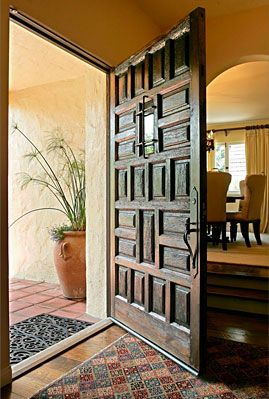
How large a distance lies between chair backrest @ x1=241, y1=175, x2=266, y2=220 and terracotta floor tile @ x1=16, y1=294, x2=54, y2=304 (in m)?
3.06

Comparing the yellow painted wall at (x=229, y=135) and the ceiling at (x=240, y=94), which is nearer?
the ceiling at (x=240, y=94)

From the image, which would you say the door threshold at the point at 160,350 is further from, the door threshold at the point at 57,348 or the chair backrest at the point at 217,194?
the chair backrest at the point at 217,194

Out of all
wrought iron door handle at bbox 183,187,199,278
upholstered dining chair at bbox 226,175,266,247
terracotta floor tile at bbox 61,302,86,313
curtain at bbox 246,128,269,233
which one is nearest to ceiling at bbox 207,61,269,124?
curtain at bbox 246,128,269,233

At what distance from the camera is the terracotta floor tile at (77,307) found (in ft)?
10.9

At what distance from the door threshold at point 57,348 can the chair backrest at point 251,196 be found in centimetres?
300

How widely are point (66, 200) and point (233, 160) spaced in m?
5.21

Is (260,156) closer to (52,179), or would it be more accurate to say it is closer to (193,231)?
(52,179)

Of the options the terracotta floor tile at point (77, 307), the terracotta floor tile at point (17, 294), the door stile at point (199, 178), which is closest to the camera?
the door stile at point (199, 178)

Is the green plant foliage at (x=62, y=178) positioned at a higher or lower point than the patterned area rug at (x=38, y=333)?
higher

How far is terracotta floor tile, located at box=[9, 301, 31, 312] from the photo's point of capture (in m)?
3.34

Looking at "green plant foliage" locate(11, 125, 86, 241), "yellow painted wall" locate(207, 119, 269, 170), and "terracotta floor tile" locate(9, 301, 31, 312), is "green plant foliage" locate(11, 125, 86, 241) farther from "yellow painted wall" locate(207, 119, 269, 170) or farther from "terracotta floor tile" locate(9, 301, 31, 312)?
"yellow painted wall" locate(207, 119, 269, 170)

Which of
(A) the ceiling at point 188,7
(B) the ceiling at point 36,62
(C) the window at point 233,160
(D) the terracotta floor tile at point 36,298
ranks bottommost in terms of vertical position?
(D) the terracotta floor tile at point 36,298

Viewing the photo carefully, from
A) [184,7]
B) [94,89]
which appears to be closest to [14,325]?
[94,89]

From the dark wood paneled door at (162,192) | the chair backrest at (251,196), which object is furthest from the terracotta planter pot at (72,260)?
the chair backrest at (251,196)
